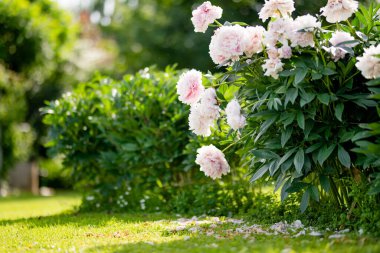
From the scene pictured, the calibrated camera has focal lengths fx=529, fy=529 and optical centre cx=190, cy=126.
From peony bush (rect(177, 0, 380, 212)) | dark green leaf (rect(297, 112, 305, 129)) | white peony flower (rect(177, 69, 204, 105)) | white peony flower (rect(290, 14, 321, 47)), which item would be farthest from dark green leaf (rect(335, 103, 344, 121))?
white peony flower (rect(177, 69, 204, 105))

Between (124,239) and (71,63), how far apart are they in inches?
565

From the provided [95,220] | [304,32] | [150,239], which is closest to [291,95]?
[304,32]

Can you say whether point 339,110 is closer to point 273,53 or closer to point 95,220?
point 273,53

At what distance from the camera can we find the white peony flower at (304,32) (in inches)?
146

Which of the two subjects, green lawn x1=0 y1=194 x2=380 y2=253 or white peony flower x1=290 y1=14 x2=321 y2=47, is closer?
green lawn x1=0 y1=194 x2=380 y2=253

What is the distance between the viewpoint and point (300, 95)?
3.74 meters

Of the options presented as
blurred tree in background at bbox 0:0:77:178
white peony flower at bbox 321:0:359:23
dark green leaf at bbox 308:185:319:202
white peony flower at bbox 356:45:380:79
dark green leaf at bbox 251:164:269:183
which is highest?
blurred tree in background at bbox 0:0:77:178

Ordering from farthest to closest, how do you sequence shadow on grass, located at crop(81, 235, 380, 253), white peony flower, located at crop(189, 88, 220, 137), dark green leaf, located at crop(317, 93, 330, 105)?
white peony flower, located at crop(189, 88, 220, 137) → dark green leaf, located at crop(317, 93, 330, 105) → shadow on grass, located at crop(81, 235, 380, 253)

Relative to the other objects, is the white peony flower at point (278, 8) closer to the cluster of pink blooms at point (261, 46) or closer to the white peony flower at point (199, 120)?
the cluster of pink blooms at point (261, 46)

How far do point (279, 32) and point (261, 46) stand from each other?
0.80 feet

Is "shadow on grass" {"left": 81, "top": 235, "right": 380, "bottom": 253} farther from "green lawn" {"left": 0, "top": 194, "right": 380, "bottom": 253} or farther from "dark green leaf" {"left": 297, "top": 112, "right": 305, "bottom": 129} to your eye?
"dark green leaf" {"left": 297, "top": 112, "right": 305, "bottom": 129}

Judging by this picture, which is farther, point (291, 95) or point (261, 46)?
point (261, 46)

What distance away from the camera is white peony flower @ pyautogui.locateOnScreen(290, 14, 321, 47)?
12.2 ft

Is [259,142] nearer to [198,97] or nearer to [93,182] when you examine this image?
[198,97]
